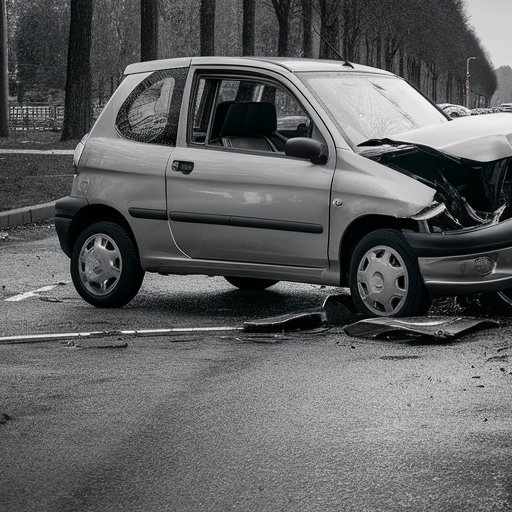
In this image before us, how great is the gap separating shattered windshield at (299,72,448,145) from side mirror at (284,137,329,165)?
0.76ft

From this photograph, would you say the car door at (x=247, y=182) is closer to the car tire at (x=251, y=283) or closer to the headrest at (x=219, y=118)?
the headrest at (x=219, y=118)

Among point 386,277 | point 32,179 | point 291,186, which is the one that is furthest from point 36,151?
point 386,277

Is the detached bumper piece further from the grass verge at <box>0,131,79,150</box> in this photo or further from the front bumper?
the grass verge at <box>0,131,79,150</box>

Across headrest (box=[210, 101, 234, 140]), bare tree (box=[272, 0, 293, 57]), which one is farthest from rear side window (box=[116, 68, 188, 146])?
bare tree (box=[272, 0, 293, 57])

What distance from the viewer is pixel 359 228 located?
28.2 ft

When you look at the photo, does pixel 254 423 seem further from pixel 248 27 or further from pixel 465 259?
pixel 248 27

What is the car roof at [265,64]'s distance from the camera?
30.0ft

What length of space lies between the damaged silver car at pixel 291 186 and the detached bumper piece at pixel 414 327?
9.1 inches

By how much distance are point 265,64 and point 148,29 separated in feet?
90.6

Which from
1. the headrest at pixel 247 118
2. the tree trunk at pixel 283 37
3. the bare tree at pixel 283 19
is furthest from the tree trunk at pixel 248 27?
the headrest at pixel 247 118

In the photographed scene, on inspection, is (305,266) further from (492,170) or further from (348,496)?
(348,496)

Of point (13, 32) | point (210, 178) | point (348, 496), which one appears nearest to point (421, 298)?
point (210, 178)

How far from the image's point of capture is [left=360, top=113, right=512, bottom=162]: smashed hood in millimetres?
8336

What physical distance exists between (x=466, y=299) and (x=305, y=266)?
4.12 ft
